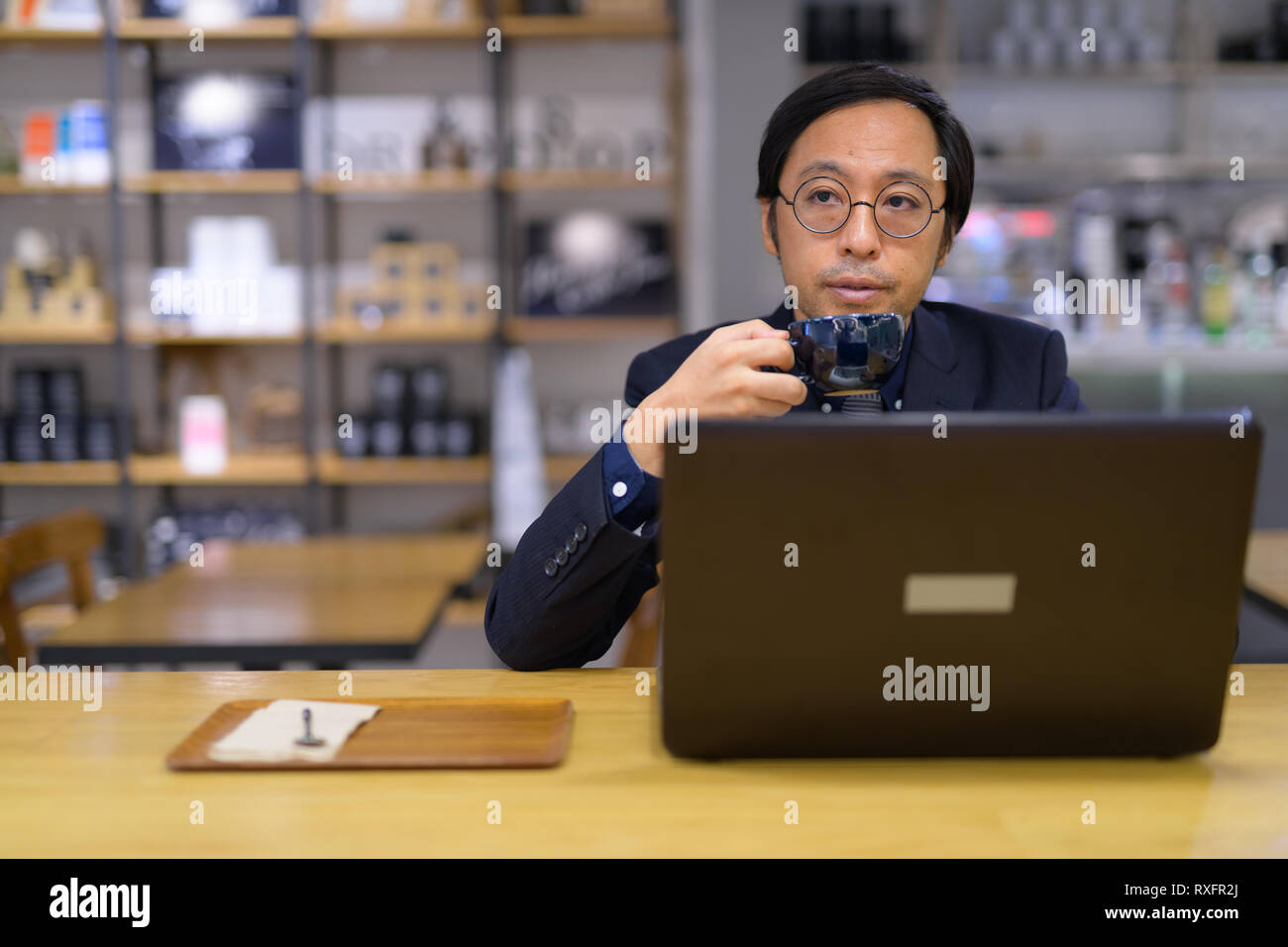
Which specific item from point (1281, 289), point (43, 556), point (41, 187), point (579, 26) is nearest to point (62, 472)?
point (41, 187)

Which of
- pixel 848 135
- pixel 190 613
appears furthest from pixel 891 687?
pixel 190 613

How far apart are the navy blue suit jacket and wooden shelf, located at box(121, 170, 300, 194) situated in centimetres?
271

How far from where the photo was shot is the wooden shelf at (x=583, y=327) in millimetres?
3943

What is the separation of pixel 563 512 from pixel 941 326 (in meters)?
0.68

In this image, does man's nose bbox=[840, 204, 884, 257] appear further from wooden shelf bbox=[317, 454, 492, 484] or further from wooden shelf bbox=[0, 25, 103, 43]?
wooden shelf bbox=[0, 25, 103, 43]

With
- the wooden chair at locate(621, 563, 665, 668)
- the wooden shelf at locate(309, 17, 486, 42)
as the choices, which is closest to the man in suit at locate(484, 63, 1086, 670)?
the wooden chair at locate(621, 563, 665, 668)

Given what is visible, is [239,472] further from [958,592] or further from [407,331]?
[958,592]

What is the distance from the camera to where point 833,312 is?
141cm

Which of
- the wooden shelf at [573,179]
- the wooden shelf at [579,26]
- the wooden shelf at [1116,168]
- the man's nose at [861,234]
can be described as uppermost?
the wooden shelf at [579,26]

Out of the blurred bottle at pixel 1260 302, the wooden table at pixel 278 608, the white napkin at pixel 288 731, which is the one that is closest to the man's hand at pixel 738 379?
the white napkin at pixel 288 731

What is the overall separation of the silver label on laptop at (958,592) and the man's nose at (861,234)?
692 mm

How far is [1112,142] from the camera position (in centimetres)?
475

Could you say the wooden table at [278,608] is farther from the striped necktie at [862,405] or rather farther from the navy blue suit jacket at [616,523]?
the striped necktie at [862,405]

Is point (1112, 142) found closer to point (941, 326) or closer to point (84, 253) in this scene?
point (941, 326)
